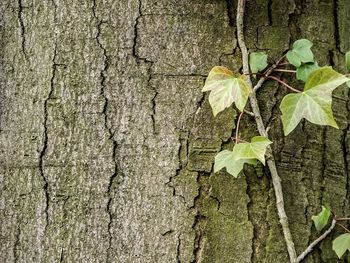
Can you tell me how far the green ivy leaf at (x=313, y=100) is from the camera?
1.42 meters

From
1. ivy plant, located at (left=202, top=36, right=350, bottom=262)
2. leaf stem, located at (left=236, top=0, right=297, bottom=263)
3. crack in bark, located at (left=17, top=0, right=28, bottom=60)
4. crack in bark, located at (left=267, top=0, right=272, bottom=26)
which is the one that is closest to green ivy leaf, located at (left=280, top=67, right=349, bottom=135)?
ivy plant, located at (left=202, top=36, right=350, bottom=262)

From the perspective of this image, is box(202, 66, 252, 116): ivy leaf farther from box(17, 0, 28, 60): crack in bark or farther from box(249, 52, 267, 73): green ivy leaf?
box(17, 0, 28, 60): crack in bark

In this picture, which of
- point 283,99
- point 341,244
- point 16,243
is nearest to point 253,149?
point 283,99

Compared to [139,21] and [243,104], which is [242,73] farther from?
[139,21]

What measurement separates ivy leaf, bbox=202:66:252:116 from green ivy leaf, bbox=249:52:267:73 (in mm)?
77

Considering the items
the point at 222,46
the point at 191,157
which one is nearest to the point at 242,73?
the point at 222,46

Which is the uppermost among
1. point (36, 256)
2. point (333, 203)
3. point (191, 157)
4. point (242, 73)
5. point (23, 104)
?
point (242, 73)

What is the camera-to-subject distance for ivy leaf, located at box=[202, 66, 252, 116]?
1442 mm

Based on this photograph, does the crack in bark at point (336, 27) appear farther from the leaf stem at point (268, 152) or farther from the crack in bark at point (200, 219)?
the crack in bark at point (200, 219)

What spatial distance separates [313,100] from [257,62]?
191 mm

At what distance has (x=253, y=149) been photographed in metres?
1.44

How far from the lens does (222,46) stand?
5.16ft

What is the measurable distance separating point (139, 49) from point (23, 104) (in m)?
0.32

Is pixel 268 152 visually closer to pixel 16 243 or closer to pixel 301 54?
pixel 301 54
